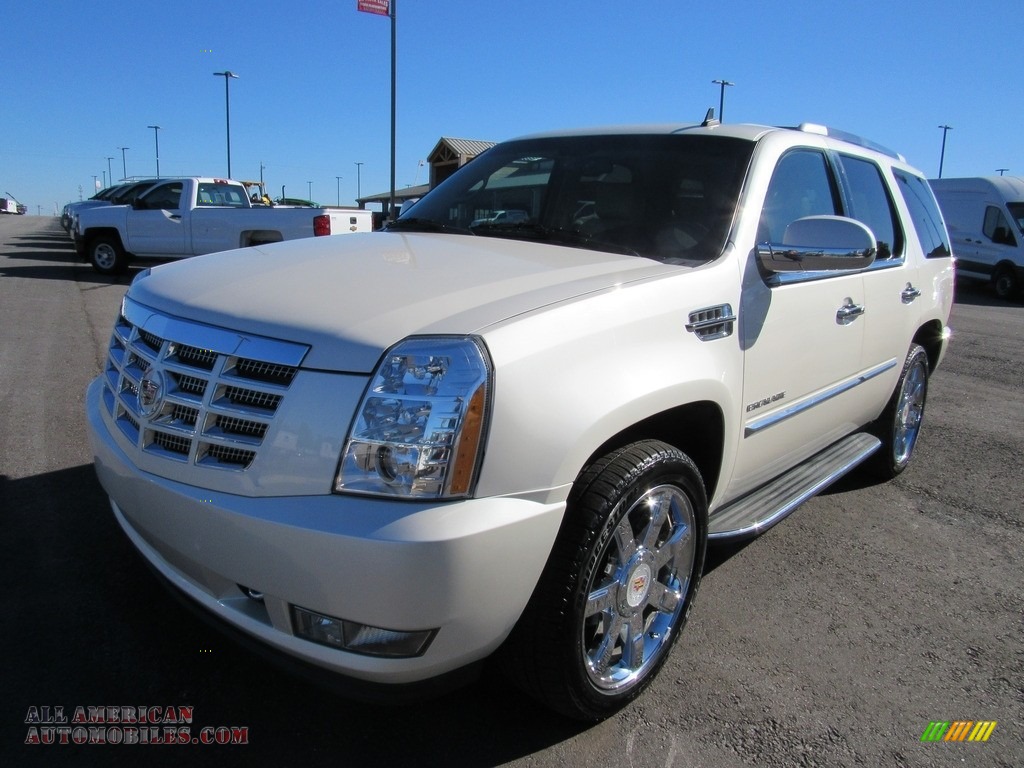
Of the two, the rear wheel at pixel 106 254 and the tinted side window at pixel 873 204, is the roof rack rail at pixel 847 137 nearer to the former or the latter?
the tinted side window at pixel 873 204

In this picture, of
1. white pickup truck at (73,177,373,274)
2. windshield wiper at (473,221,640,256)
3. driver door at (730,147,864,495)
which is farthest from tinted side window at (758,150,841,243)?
white pickup truck at (73,177,373,274)

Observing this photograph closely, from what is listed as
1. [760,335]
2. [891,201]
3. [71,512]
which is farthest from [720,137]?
[71,512]

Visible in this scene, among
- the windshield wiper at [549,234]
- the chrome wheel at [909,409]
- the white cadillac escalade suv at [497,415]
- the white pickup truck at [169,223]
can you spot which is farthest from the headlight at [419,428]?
the white pickup truck at [169,223]

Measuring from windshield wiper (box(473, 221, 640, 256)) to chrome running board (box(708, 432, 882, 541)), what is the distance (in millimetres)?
1086

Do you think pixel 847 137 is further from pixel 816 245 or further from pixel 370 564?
pixel 370 564

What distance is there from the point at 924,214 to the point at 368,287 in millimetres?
4041

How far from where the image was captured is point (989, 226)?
18.0 meters

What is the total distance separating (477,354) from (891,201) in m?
3.42

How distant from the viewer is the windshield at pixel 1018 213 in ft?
56.3

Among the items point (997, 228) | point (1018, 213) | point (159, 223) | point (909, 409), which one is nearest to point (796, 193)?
point (909, 409)

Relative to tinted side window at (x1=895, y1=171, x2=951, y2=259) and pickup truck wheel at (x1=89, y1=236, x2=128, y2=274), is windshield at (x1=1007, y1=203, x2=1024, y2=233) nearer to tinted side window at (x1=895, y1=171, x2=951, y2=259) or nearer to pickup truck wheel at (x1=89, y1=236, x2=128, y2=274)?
tinted side window at (x1=895, y1=171, x2=951, y2=259)

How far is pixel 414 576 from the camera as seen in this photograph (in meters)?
1.84

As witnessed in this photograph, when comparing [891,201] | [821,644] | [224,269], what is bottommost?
[821,644]

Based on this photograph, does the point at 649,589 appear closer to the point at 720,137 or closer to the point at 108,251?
the point at 720,137
